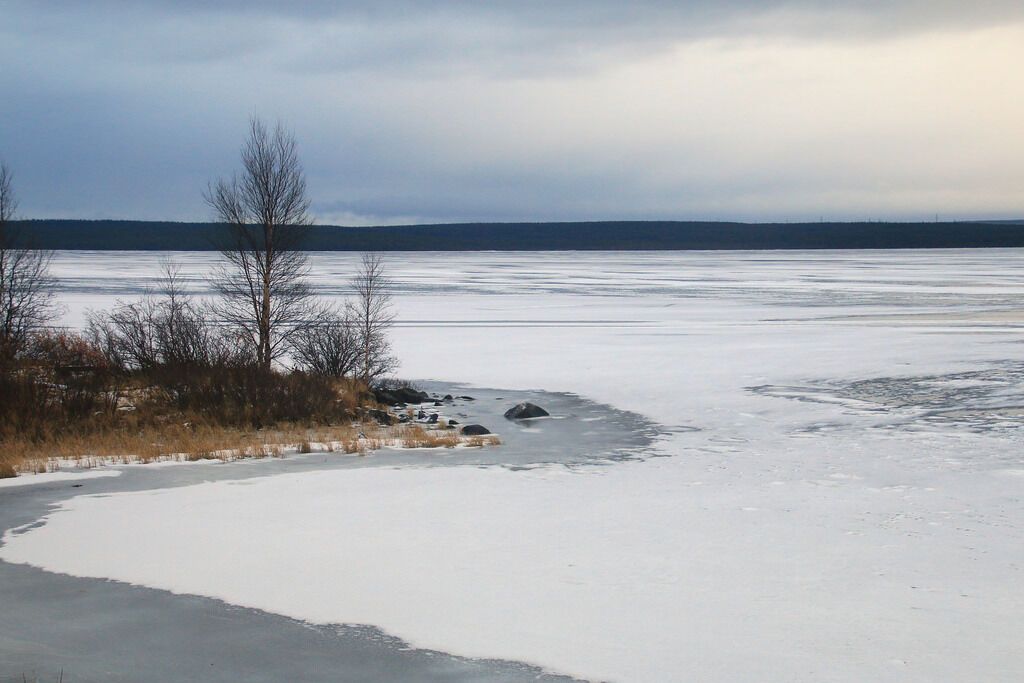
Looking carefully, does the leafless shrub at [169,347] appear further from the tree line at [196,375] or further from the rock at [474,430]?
the rock at [474,430]

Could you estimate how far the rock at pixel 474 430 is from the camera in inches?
646

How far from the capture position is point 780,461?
13461 millimetres

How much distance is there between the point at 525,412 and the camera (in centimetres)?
1830

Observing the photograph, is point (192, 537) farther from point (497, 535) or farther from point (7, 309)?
point (7, 309)

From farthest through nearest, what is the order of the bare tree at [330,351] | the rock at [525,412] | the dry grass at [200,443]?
the bare tree at [330,351]
the rock at [525,412]
the dry grass at [200,443]

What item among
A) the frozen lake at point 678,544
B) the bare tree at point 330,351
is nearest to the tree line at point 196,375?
the bare tree at point 330,351

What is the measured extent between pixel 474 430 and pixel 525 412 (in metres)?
2.02

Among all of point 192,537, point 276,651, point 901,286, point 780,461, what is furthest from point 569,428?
point 901,286

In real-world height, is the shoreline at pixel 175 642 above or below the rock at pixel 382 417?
above

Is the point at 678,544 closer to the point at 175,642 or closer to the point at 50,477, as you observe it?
the point at 175,642

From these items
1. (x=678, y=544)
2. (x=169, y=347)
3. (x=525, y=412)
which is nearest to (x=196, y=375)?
(x=169, y=347)

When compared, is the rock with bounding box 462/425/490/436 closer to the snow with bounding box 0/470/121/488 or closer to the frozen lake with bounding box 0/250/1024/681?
the frozen lake with bounding box 0/250/1024/681

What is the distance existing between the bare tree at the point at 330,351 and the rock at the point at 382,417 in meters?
4.85

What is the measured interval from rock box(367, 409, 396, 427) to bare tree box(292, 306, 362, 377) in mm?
4852
